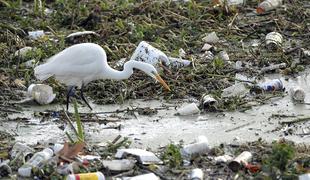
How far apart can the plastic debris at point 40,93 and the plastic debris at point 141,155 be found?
195cm

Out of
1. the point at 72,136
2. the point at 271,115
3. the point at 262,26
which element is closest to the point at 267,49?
the point at 262,26

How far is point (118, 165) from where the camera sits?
7.21 meters

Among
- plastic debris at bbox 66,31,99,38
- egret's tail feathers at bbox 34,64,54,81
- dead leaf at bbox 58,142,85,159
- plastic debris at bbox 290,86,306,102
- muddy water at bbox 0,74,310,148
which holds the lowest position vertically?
muddy water at bbox 0,74,310,148

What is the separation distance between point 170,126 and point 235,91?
1.16 m

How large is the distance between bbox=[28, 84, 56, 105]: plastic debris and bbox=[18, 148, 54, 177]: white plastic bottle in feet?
6.40

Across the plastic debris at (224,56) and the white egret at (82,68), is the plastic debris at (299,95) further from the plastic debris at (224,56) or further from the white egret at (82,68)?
the plastic debris at (224,56)

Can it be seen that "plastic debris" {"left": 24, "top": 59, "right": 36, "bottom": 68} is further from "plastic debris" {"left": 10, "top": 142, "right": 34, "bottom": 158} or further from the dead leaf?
the dead leaf

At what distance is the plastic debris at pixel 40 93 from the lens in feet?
30.3

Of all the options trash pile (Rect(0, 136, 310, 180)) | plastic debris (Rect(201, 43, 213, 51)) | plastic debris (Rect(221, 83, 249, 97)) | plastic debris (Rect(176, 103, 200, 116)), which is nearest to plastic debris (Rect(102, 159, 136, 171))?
trash pile (Rect(0, 136, 310, 180))

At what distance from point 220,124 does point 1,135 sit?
206 cm

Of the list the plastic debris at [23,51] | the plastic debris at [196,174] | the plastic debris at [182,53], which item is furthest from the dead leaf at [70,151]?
the plastic debris at [182,53]

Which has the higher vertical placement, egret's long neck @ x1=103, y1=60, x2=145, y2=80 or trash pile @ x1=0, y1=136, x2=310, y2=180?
egret's long neck @ x1=103, y1=60, x2=145, y2=80

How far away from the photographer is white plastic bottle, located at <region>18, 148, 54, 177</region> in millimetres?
7125

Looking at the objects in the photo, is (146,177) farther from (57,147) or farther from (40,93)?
(40,93)
